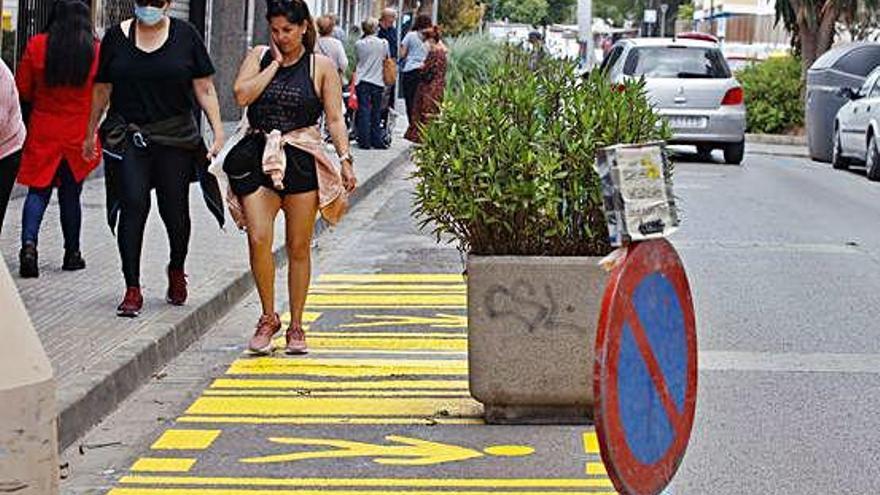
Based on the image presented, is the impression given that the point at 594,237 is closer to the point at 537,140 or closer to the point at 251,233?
the point at 537,140

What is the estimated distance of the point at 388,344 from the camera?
403 inches

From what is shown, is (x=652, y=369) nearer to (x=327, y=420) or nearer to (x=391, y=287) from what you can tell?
(x=327, y=420)

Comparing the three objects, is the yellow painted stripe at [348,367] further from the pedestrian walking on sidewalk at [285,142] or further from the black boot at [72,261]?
the black boot at [72,261]

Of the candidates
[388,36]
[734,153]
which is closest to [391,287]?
[734,153]

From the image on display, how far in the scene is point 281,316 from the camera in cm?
1127

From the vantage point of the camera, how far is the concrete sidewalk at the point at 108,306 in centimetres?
830

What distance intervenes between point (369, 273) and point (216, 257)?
1.23 m

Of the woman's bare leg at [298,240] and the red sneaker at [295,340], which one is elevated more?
the woman's bare leg at [298,240]

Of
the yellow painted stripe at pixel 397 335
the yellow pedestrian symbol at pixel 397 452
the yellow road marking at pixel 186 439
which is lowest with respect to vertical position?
the yellow painted stripe at pixel 397 335

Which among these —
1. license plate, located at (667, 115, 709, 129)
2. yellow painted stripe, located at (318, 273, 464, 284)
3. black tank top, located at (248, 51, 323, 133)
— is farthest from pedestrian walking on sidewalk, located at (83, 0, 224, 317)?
license plate, located at (667, 115, 709, 129)

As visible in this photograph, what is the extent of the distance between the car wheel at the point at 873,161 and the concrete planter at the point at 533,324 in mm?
17734

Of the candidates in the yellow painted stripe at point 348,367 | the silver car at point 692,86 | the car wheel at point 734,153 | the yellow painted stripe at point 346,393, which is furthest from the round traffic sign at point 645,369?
the car wheel at point 734,153

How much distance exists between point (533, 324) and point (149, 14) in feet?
10.6

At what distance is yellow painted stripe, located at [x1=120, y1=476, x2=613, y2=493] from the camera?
7047 mm
